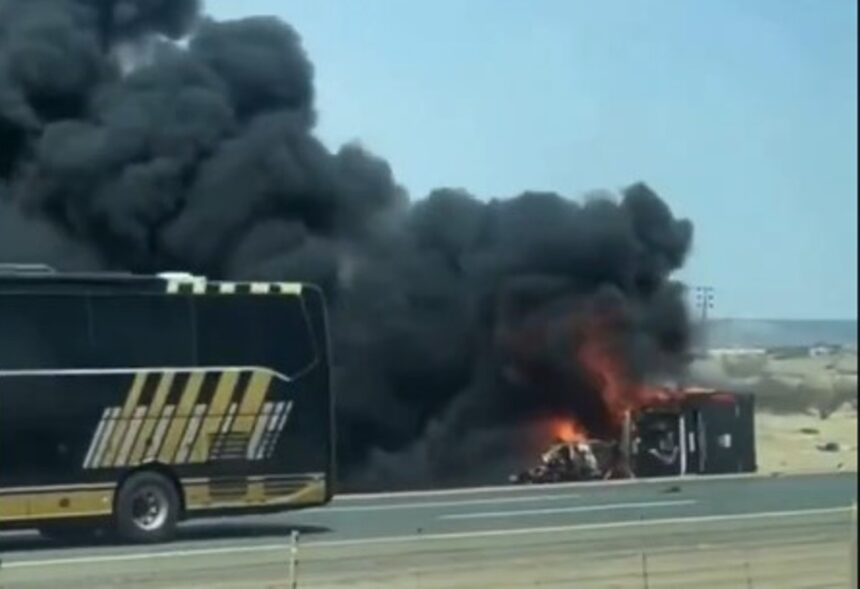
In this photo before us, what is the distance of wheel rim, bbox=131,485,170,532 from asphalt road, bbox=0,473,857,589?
0.38 metres

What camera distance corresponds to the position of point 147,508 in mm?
22328

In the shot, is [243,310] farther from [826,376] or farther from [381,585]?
[826,376]

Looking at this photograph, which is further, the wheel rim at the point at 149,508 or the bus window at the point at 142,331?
the wheel rim at the point at 149,508

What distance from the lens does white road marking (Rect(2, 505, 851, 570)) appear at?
19078 mm

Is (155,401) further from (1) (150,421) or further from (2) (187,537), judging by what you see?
(2) (187,537)

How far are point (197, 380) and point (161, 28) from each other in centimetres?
3098

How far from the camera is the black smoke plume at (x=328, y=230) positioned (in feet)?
154

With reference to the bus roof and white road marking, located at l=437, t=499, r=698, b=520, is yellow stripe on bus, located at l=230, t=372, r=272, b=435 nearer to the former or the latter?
the bus roof

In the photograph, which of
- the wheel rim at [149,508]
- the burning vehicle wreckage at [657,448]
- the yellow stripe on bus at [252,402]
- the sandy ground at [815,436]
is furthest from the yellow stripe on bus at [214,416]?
the burning vehicle wreckage at [657,448]

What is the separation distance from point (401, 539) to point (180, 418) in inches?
146

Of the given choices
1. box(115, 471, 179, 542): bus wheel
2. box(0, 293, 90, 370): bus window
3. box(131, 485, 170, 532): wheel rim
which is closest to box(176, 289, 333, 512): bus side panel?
box(115, 471, 179, 542): bus wheel

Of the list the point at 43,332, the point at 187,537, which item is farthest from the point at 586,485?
the point at 43,332

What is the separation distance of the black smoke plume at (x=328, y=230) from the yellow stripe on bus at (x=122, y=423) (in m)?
23.4

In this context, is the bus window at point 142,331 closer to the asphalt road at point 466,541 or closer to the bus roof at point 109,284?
the bus roof at point 109,284
